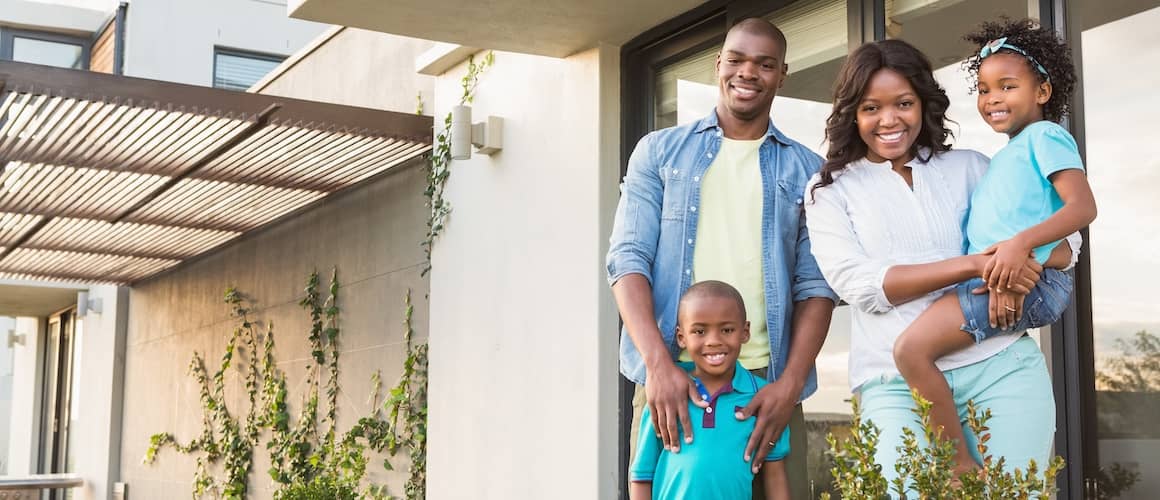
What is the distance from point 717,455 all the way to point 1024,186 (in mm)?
803

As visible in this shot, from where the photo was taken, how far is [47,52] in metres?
17.0

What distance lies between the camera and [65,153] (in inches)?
267

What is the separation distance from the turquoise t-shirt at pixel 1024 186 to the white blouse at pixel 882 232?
9cm

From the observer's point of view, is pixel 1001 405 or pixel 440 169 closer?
pixel 1001 405

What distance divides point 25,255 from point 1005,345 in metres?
9.84

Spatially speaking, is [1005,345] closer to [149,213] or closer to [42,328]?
[149,213]

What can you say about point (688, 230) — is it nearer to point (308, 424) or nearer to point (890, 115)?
point (890, 115)

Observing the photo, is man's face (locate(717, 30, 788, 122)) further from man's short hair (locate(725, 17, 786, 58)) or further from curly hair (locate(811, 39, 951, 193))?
curly hair (locate(811, 39, 951, 193))

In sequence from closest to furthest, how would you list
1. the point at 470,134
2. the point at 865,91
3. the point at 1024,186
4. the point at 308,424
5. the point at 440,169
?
the point at 1024,186 < the point at 865,91 < the point at 470,134 < the point at 440,169 < the point at 308,424

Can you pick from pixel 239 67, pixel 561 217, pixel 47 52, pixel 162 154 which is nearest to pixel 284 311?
pixel 162 154

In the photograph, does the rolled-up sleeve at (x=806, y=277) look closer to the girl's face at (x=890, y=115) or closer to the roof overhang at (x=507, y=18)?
the girl's face at (x=890, y=115)

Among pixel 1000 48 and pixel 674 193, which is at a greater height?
pixel 1000 48

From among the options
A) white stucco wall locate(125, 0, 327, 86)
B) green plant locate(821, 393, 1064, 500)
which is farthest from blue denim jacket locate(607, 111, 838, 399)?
white stucco wall locate(125, 0, 327, 86)

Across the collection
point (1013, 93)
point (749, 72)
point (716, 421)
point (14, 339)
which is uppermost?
point (14, 339)
